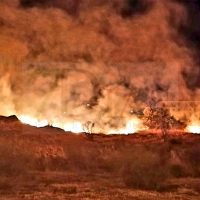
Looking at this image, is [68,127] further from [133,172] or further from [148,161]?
[133,172]

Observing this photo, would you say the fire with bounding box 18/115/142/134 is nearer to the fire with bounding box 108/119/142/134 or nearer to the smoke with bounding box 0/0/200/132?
the fire with bounding box 108/119/142/134

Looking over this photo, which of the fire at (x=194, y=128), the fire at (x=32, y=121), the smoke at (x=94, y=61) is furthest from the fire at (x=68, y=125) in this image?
the fire at (x=194, y=128)

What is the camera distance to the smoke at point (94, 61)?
84.9ft

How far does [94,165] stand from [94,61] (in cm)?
856

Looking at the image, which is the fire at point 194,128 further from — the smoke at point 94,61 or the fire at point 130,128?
the fire at point 130,128

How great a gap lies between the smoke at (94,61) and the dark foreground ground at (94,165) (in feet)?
8.26

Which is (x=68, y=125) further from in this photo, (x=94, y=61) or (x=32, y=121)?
(x=94, y=61)

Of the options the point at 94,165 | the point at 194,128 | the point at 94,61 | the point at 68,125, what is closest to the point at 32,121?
the point at 68,125

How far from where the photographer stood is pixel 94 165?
20.3 meters

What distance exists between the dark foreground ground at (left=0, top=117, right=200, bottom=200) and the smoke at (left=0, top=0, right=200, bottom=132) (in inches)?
99.2

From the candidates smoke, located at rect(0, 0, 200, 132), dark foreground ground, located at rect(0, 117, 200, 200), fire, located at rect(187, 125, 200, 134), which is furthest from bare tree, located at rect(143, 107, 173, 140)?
fire, located at rect(187, 125, 200, 134)

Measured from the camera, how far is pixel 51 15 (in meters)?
26.1

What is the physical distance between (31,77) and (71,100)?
239cm

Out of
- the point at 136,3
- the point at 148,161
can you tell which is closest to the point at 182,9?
the point at 136,3
